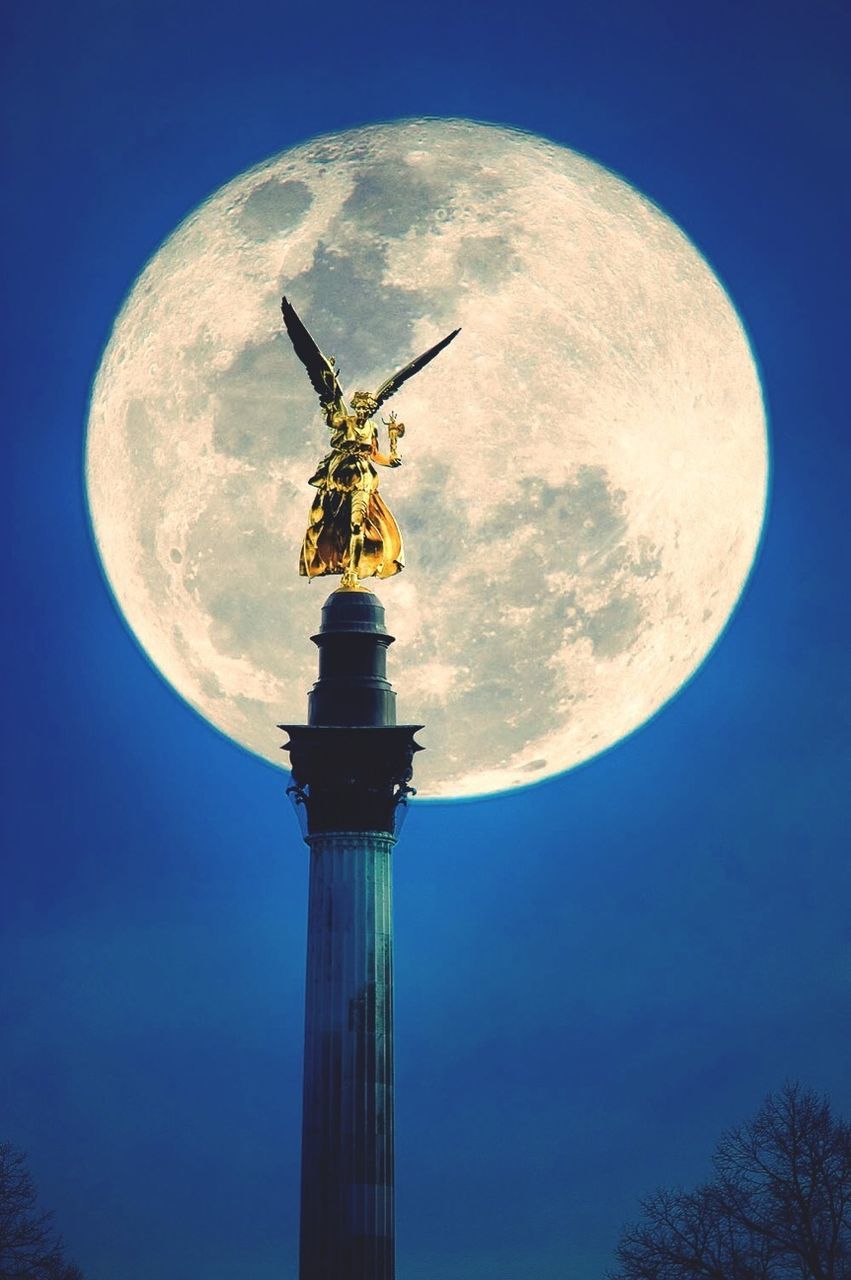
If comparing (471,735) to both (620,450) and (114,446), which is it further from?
(114,446)

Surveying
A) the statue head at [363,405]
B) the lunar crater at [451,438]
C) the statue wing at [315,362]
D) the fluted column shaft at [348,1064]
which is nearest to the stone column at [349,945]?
the fluted column shaft at [348,1064]

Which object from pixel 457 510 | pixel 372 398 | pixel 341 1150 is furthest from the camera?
pixel 457 510

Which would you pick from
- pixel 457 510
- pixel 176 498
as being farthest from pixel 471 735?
pixel 176 498

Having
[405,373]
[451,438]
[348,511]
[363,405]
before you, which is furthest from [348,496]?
[451,438]

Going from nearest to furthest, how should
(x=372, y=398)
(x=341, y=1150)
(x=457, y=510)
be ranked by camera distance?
(x=341, y=1150) < (x=372, y=398) < (x=457, y=510)

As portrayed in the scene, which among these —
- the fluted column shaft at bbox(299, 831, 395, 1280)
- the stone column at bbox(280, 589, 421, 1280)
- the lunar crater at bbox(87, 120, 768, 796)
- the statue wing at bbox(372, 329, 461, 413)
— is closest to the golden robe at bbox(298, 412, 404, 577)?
the statue wing at bbox(372, 329, 461, 413)

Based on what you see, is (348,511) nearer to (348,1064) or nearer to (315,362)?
(315,362)

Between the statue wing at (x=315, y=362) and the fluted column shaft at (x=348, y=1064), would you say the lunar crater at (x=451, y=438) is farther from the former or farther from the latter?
the fluted column shaft at (x=348, y=1064)
